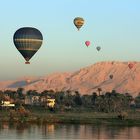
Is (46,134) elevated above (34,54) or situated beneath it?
situated beneath

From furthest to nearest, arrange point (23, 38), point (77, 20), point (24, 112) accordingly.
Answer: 1. point (24, 112)
2. point (77, 20)
3. point (23, 38)

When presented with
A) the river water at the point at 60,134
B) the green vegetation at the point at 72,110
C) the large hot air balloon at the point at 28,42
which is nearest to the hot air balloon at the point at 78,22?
the large hot air balloon at the point at 28,42

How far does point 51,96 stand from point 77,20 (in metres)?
78.2

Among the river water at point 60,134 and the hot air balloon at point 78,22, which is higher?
the hot air balloon at point 78,22

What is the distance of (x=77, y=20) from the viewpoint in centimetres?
10512

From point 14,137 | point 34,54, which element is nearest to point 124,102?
point 34,54

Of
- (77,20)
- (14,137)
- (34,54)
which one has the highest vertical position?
(77,20)

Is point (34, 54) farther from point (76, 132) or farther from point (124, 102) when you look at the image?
point (124, 102)

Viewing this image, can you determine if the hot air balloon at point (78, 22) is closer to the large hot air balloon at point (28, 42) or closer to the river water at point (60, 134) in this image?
the large hot air balloon at point (28, 42)

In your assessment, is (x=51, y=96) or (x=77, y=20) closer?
(x=77, y=20)

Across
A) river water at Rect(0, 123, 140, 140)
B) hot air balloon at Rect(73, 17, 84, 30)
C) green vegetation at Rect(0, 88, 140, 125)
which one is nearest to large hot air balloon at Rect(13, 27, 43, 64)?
river water at Rect(0, 123, 140, 140)

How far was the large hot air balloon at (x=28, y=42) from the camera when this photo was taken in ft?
296

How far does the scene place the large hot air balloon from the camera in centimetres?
9025

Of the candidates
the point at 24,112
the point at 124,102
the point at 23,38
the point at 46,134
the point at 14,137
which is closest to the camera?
the point at 14,137
